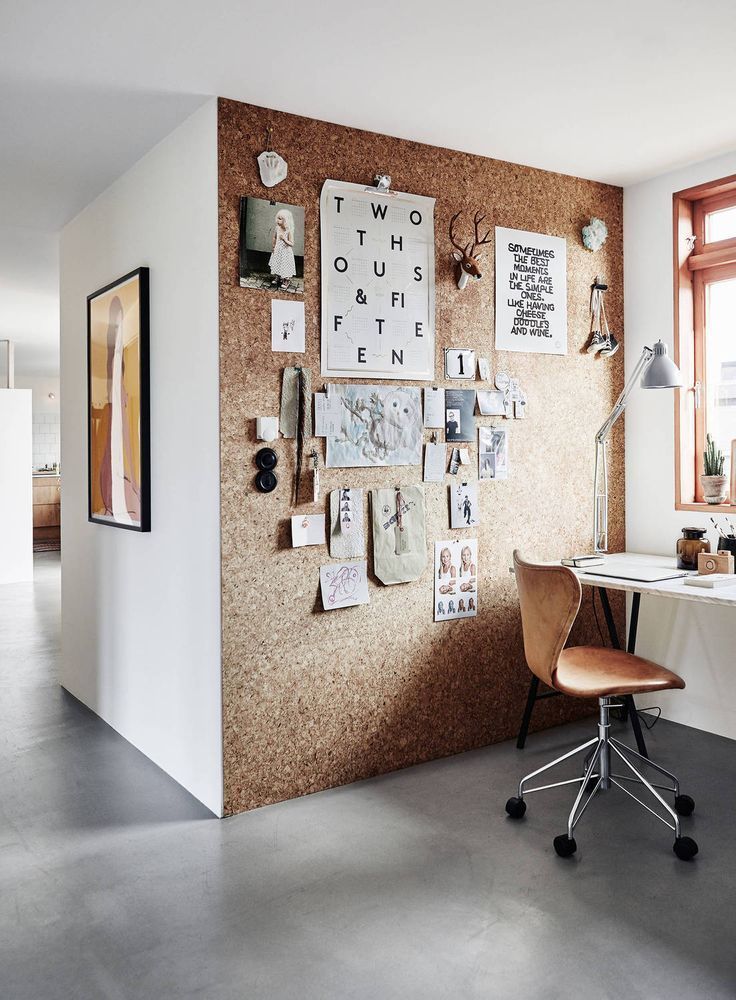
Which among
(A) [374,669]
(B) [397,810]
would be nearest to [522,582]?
(A) [374,669]

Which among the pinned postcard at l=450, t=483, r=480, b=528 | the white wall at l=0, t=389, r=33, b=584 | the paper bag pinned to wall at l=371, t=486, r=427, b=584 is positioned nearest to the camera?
the paper bag pinned to wall at l=371, t=486, r=427, b=584

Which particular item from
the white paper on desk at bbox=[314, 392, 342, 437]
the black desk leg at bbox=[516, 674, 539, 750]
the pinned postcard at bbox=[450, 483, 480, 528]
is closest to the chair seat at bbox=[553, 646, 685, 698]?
the black desk leg at bbox=[516, 674, 539, 750]

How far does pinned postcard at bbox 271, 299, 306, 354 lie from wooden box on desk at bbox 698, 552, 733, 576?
1.77m

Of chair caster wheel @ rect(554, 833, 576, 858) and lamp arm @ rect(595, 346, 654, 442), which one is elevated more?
lamp arm @ rect(595, 346, 654, 442)

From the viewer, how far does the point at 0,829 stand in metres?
2.88

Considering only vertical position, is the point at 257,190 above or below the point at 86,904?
above

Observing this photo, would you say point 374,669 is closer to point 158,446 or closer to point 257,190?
point 158,446

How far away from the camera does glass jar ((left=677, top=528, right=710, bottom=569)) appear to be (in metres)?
3.42

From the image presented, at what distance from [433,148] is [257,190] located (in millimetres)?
867

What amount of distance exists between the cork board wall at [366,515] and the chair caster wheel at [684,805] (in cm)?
91

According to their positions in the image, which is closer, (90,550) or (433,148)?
(433,148)

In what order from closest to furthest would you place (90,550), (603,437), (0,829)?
(0,829)
(603,437)
(90,550)

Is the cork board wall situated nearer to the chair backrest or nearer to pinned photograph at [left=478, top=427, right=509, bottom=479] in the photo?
pinned photograph at [left=478, top=427, right=509, bottom=479]

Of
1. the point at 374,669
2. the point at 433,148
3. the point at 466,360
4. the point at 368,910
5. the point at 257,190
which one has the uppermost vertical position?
the point at 433,148
